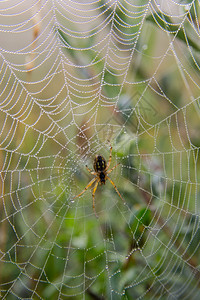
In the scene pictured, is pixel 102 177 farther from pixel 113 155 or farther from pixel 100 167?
pixel 113 155

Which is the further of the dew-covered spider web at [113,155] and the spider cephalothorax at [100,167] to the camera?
the spider cephalothorax at [100,167]

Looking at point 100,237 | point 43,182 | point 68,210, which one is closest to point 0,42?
point 43,182

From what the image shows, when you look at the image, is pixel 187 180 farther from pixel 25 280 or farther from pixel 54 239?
pixel 25 280

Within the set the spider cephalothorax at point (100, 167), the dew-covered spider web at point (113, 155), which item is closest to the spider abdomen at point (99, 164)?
the spider cephalothorax at point (100, 167)

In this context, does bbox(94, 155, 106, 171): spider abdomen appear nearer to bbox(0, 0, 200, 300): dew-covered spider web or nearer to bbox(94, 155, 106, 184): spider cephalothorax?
bbox(94, 155, 106, 184): spider cephalothorax

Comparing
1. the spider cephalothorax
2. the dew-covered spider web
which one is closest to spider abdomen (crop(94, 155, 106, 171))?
the spider cephalothorax

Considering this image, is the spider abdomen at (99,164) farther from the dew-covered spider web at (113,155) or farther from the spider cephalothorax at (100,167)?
the dew-covered spider web at (113,155)
